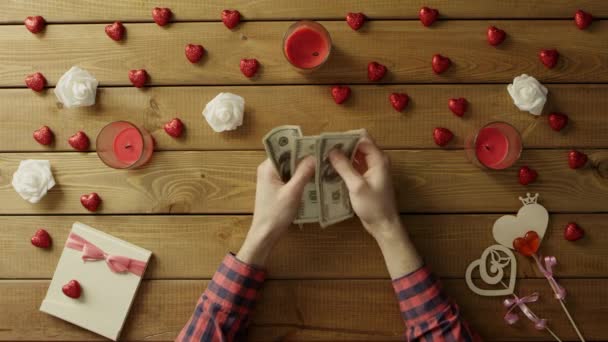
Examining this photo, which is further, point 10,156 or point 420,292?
point 10,156

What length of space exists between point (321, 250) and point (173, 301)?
532 millimetres

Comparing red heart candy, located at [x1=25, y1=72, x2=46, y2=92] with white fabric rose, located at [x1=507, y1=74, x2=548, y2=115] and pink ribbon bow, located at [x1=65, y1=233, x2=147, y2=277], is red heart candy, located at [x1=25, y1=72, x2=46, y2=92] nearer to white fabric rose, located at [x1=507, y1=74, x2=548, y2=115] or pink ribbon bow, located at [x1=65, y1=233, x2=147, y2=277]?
pink ribbon bow, located at [x1=65, y1=233, x2=147, y2=277]

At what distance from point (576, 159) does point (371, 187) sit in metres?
0.73

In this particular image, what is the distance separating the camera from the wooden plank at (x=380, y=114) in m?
1.77

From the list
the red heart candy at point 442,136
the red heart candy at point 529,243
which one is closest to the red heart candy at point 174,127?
the red heart candy at point 442,136

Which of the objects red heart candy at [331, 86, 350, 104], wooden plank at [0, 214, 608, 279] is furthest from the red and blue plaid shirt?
red heart candy at [331, 86, 350, 104]

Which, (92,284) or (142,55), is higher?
(142,55)

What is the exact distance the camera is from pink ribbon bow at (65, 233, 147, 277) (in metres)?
1.76

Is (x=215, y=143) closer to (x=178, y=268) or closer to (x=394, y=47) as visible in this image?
(x=178, y=268)

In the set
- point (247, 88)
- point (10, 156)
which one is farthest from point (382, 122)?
point (10, 156)

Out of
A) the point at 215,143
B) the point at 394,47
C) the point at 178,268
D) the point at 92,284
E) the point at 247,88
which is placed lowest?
the point at 92,284

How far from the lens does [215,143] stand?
1786 mm

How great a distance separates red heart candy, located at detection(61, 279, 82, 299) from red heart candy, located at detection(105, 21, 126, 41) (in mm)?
839

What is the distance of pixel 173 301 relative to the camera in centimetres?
178
